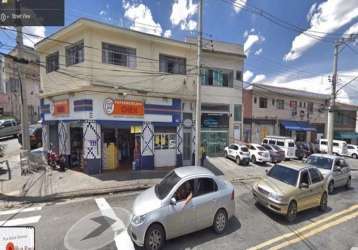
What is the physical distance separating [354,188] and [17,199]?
17475 millimetres

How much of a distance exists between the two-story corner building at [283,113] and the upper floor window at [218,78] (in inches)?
177

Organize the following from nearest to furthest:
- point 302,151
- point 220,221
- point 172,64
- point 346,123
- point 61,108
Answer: point 220,221
point 61,108
point 172,64
point 302,151
point 346,123

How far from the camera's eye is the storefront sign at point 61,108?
46.8 feet

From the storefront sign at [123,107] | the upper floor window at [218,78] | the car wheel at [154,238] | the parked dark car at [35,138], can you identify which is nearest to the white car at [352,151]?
the upper floor window at [218,78]

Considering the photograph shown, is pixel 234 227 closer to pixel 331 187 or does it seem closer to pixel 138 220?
pixel 138 220

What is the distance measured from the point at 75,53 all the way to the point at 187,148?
10488 mm

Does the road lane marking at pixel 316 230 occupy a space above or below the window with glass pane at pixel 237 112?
below

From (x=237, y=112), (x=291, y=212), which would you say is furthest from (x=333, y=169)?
(x=237, y=112)

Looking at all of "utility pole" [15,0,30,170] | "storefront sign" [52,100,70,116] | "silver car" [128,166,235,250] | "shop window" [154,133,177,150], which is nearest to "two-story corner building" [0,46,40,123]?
"storefront sign" [52,100,70,116]

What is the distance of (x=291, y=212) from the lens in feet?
25.6

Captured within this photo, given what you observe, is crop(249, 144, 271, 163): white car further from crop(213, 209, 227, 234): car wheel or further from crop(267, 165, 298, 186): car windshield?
crop(213, 209, 227, 234): car wheel

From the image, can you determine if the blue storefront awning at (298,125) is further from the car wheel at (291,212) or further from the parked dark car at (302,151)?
the car wheel at (291,212)

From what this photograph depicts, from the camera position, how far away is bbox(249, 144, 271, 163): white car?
796 inches

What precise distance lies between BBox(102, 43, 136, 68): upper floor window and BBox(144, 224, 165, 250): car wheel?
11407mm
